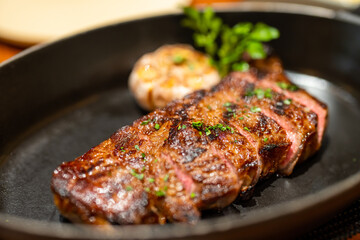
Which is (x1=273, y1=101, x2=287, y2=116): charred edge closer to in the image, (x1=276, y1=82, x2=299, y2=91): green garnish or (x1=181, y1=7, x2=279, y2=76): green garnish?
(x1=276, y1=82, x2=299, y2=91): green garnish

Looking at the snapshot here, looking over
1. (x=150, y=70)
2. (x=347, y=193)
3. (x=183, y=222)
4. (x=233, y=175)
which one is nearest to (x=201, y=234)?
(x=183, y=222)

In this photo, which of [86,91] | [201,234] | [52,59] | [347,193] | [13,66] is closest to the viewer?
[201,234]

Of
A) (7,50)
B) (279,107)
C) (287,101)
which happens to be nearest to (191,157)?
(279,107)

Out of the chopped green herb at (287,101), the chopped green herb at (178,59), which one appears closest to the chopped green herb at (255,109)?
the chopped green herb at (287,101)

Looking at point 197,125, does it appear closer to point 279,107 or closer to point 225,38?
point 279,107

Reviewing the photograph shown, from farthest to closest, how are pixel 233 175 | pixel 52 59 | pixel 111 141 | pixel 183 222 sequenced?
1. pixel 52 59
2. pixel 111 141
3. pixel 233 175
4. pixel 183 222

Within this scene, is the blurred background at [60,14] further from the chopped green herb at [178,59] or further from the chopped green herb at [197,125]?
the chopped green herb at [197,125]

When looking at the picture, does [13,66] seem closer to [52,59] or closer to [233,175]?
[52,59]

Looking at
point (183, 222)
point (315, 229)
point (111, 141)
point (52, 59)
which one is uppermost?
point (52, 59)
